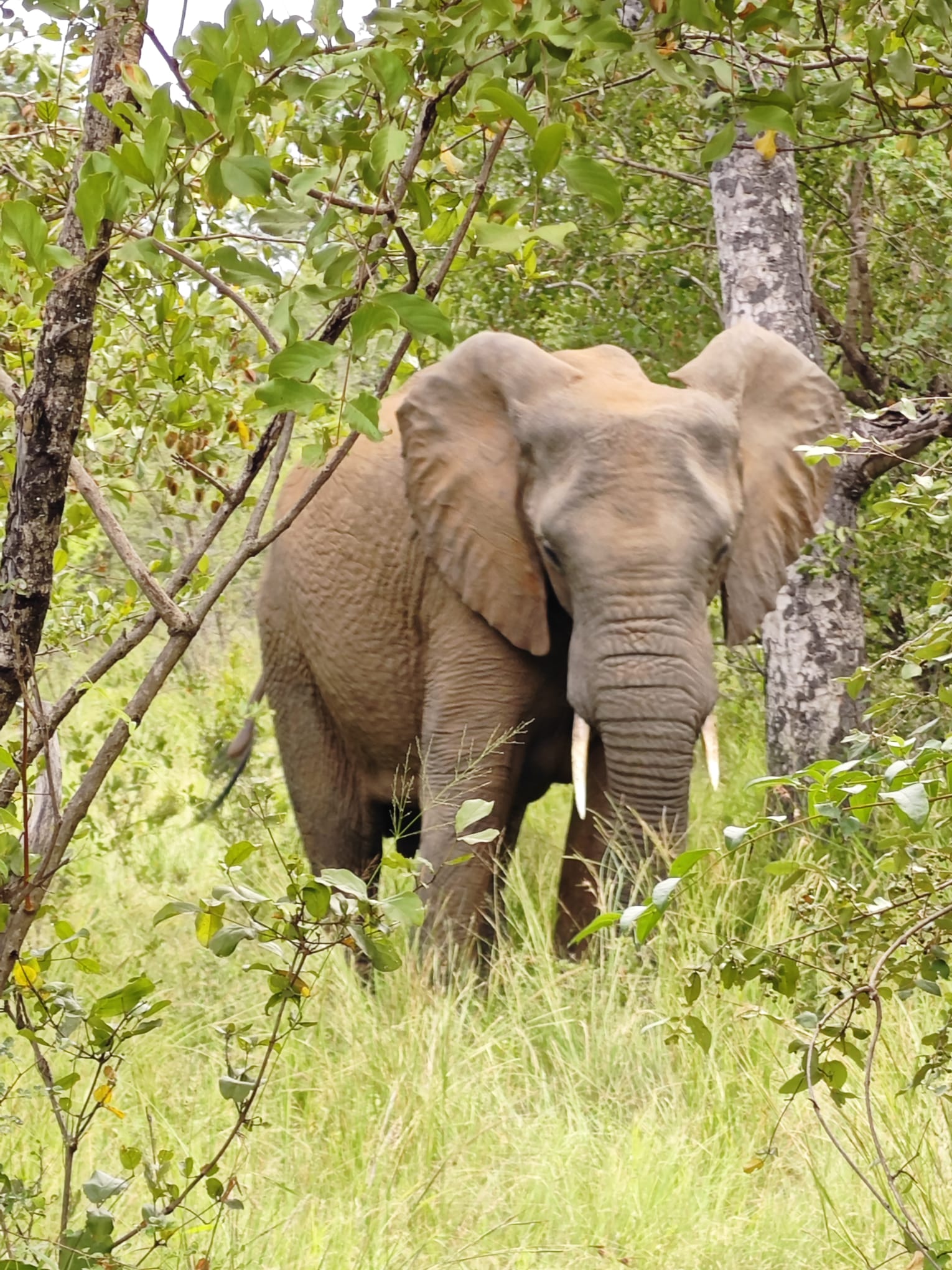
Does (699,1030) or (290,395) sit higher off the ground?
(290,395)

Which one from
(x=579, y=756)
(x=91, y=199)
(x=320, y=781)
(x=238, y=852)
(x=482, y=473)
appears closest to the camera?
(x=91, y=199)

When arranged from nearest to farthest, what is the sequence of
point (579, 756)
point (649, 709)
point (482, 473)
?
point (649, 709)
point (579, 756)
point (482, 473)

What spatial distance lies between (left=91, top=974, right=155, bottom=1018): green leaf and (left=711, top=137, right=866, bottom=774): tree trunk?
13.2 ft

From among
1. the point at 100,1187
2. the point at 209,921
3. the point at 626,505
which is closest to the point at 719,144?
the point at 209,921

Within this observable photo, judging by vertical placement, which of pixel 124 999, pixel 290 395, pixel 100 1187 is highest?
pixel 290 395

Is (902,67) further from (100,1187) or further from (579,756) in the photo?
(579,756)

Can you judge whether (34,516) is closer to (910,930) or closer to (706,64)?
(706,64)

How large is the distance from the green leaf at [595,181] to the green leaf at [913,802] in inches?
26.0

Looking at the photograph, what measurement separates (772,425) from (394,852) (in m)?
3.84

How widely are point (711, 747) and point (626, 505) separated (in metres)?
0.80

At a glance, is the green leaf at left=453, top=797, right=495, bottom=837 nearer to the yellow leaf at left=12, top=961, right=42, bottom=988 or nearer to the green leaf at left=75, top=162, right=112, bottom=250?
the yellow leaf at left=12, top=961, right=42, bottom=988

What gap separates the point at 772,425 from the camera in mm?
5500

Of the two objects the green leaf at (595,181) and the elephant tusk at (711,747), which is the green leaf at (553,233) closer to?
the green leaf at (595,181)

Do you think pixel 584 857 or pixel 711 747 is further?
pixel 584 857
